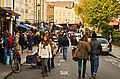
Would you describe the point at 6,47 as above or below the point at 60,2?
below

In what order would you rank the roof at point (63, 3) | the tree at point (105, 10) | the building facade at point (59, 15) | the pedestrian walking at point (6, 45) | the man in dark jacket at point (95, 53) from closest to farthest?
the man in dark jacket at point (95, 53)
the pedestrian walking at point (6, 45)
the tree at point (105, 10)
the building facade at point (59, 15)
the roof at point (63, 3)

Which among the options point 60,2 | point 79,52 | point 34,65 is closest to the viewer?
point 79,52

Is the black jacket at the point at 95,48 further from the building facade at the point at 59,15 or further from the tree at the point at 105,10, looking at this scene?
the building facade at the point at 59,15

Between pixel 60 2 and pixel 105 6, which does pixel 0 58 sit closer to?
pixel 105 6

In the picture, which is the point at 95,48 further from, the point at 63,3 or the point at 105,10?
the point at 63,3

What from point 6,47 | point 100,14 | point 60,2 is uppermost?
point 60,2

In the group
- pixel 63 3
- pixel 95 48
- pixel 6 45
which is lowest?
pixel 6 45

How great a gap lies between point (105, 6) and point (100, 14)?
1.55 metres

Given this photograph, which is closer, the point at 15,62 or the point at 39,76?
the point at 39,76

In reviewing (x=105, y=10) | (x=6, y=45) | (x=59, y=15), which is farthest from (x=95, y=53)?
(x=59, y=15)

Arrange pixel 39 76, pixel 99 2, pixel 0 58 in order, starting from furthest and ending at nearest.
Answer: pixel 99 2 → pixel 0 58 → pixel 39 76

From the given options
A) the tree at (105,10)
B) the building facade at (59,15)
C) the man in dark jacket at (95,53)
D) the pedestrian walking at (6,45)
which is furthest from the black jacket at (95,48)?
the building facade at (59,15)

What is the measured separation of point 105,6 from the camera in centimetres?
3862

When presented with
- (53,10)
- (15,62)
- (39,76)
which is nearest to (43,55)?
(39,76)
